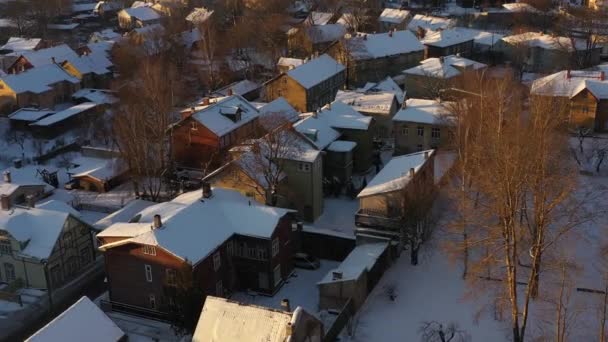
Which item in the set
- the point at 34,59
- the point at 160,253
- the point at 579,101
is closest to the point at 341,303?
the point at 160,253

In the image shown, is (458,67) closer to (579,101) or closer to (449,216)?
(579,101)

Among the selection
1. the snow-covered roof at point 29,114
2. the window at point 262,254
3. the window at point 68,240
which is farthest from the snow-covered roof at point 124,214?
the snow-covered roof at point 29,114

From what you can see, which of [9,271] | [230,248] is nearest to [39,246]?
[9,271]

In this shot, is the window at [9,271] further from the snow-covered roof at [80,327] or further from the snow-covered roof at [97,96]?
the snow-covered roof at [97,96]

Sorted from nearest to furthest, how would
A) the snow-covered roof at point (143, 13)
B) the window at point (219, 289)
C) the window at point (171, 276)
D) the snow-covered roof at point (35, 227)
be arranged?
1. the window at point (171, 276)
2. the window at point (219, 289)
3. the snow-covered roof at point (35, 227)
4. the snow-covered roof at point (143, 13)

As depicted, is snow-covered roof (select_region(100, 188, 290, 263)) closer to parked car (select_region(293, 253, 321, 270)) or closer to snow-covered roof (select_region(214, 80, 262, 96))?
parked car (select_region(293, 253, 321, 270))

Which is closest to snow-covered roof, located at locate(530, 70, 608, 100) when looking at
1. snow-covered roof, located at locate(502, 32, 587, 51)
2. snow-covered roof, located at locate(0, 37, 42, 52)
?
snow-covered roof, located at locate(502, 32, 587, 51)
